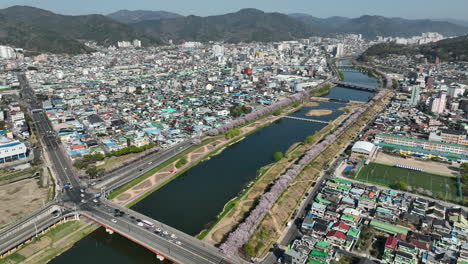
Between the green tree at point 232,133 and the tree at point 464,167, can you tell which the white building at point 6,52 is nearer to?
the green tree at point 232,133

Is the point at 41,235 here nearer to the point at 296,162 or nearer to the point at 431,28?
the point at 296,162

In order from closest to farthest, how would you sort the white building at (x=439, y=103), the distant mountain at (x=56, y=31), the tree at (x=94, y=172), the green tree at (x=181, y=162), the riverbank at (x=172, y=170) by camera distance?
the riverbank at (x=172, y=170) < the tree at (x=94, y=172) < the green tree at (x=181, y=162) < the white building at (x=439, y=103) < the distant mountain at (x=56, y=31)

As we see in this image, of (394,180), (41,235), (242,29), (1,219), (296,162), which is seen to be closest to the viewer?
(41,235)

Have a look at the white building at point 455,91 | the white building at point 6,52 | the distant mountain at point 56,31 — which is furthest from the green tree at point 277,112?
the distant mountain at point 56,31

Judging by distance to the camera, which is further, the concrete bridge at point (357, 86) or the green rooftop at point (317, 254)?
the concrete bridge at point (357, 86)

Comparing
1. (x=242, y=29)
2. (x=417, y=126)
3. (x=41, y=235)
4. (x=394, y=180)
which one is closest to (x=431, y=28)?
(x=242, y=29)

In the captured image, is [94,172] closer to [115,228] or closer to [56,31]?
[115,228]
